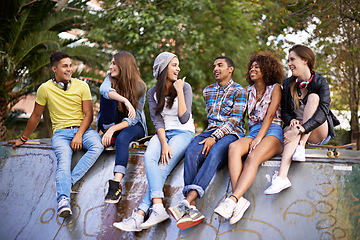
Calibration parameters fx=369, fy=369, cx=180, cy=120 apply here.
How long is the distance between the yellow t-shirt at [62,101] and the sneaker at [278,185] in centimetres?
248

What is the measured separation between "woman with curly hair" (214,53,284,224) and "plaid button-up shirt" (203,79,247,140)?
0.13m

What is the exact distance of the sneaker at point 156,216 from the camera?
11.5 feet

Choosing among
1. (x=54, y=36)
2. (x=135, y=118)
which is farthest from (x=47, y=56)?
(x=135, y=118)

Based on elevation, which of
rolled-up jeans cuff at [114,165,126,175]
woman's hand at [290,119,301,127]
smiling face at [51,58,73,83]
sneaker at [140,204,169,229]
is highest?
smiling face at [51,58,73,83]

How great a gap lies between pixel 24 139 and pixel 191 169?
98.3 inches

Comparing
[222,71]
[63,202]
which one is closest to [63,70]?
[63,202]

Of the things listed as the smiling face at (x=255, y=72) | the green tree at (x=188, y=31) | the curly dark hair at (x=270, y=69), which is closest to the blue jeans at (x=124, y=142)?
the smiling face at (x=255, y=72)

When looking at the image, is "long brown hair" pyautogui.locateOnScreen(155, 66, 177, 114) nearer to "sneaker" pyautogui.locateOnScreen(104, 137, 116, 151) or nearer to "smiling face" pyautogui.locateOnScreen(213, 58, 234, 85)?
"smiling face" pyautogui.locateOnScreen(213, 58, 234, 85)

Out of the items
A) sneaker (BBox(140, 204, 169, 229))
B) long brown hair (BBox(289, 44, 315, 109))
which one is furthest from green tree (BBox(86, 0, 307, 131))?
sneaker (BBox(140, 204, 169, 229))

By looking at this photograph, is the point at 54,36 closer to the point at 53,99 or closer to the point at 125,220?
the point at 53,99

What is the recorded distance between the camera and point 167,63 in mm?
4164

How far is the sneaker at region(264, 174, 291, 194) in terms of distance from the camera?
11.6 feet

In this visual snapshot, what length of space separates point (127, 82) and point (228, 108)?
4.20 feet

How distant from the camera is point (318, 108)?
3.74 m
